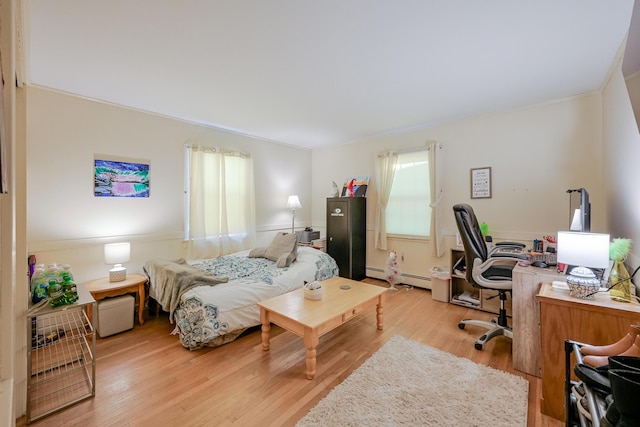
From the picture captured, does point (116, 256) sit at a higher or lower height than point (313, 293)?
higher

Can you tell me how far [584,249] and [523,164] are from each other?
6.36 ft

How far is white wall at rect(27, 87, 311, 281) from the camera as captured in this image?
257 cm

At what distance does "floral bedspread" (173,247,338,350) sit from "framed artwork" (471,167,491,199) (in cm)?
251

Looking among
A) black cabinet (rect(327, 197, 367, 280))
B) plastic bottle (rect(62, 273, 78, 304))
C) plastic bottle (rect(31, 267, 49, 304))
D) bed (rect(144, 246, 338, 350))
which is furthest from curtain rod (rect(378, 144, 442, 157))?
plastic bottle (rect(31, 267, 49, 304))

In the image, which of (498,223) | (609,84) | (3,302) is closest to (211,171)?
(3,302)

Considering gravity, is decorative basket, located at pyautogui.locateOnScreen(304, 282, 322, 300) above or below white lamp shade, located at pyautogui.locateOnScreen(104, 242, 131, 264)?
below

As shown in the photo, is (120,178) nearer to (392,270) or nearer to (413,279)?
(392,270)

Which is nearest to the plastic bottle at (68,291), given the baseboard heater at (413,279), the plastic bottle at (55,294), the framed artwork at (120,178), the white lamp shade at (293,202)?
the plastic bottle at (55,294)

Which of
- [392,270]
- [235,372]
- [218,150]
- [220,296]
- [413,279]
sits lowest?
[235,372]

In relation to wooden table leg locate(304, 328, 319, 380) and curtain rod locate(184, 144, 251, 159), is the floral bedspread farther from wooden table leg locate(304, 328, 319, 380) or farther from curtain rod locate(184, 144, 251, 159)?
curtain rod locate(184, 144, 251, 159)

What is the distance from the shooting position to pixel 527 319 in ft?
6.48

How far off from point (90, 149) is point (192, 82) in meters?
1.44

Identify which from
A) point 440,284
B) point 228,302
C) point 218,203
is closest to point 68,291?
point 228,302

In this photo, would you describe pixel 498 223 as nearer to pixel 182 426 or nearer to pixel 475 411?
pixel 475 411
